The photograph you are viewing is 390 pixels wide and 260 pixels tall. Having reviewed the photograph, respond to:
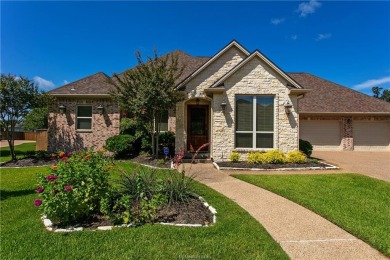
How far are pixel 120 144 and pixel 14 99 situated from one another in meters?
5.67

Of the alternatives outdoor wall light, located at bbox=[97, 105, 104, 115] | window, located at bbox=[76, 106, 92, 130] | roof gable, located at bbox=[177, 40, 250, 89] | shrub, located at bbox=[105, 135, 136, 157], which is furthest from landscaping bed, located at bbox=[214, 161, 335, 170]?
window, located at bbox=[76, 106, 92, 130]

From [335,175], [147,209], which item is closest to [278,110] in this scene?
[335,175]

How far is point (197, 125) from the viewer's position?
42.5ft

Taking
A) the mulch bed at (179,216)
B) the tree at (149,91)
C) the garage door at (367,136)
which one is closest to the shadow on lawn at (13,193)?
the mulch bed at (179,216)

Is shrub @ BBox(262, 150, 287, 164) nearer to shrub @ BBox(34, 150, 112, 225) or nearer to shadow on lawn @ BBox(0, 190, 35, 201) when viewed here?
shrub @ BBox(34, 150, 112, 225)

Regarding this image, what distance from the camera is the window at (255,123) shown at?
11.3 metres

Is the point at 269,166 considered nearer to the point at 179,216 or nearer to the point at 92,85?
the point at 179,216

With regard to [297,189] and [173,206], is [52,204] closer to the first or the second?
[173,206]

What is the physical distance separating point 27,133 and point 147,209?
39469 millimetres

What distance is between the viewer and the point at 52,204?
12.8ft

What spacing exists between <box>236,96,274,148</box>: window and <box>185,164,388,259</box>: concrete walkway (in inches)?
187

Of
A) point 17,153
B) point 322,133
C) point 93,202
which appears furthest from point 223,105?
point 17,153

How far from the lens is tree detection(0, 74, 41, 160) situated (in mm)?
11508

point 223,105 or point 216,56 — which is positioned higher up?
point 216,56
